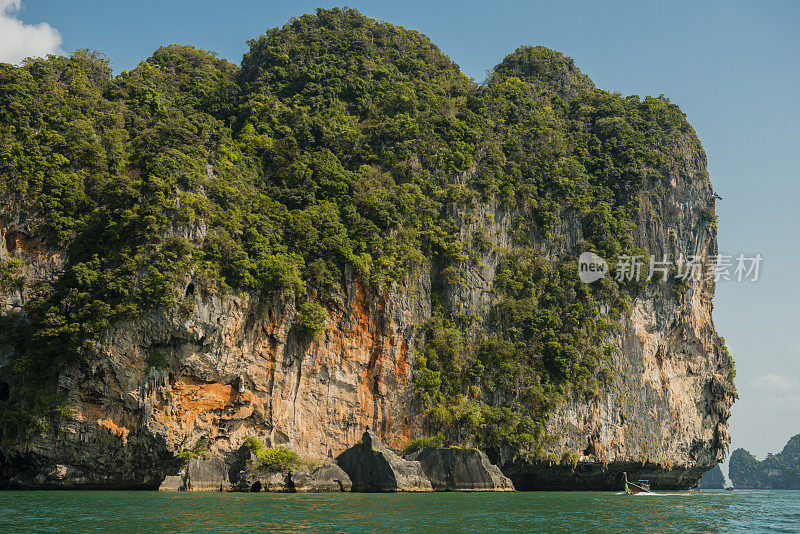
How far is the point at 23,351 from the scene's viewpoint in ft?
91.7

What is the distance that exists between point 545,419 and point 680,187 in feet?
78.9

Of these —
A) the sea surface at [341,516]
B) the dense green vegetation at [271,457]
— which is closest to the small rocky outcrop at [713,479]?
the sea surface at [341,516]

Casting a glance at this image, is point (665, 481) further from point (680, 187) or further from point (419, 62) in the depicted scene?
point (419, 62)

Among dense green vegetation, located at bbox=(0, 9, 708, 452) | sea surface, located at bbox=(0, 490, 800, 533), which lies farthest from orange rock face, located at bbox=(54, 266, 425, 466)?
sea surface, located at bbox=(0, 490, 800, 533)

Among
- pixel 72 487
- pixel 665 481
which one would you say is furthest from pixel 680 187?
pixel 72 487

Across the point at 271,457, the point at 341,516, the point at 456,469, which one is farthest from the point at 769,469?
the point at 341,516

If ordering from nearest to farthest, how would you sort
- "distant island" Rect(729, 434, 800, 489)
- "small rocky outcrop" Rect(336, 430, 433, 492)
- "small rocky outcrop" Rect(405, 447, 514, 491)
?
"small rocky outcrop" Rect(336, 430, 433, 492) → "small rocky outcrop" Rect(405, 447, 514, 491) → "distant island" Rect(729, 434, 800, 489)

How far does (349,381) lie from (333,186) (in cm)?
1177

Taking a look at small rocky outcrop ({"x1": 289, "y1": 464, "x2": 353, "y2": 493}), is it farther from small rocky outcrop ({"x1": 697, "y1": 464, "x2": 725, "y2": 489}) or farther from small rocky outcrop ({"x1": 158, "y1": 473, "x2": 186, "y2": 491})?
small rocky outcrop ({"x1": 697, "y1": 464, "x2": 725, "y2": 489})

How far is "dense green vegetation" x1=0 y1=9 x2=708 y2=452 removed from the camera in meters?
29.2

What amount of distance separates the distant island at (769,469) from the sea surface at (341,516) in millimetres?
89338

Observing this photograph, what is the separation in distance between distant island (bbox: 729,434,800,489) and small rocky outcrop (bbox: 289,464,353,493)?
93094 millimetres

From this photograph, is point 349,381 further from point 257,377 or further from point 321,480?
point 321,480

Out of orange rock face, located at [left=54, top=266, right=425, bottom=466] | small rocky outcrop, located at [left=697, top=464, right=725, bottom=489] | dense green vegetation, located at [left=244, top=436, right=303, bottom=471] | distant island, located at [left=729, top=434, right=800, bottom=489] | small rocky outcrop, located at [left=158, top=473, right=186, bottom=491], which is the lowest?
small rocky outcrop, located at [left=697, top=464, right=725, bottom=489]
